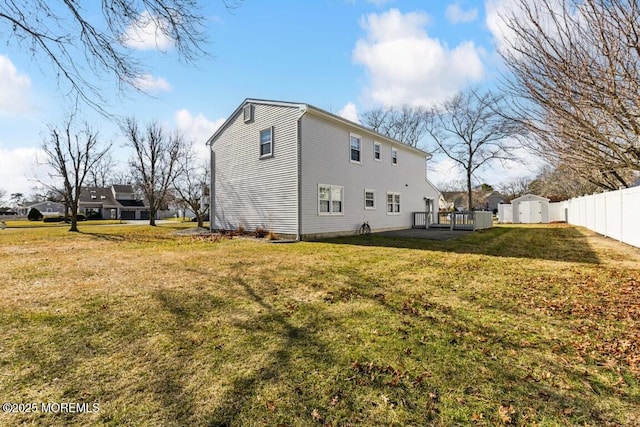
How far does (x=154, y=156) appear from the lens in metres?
29.1

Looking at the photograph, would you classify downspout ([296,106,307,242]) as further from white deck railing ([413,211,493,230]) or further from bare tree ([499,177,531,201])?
bare tree ([499,177,531,201])

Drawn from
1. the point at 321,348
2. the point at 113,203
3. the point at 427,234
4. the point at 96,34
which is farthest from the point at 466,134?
the point at 113,203

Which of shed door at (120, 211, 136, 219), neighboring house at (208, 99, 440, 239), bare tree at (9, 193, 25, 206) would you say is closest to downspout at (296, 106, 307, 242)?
neighboring house at (208, 99, 440, 239)

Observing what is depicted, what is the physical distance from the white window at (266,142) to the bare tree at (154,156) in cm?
1700

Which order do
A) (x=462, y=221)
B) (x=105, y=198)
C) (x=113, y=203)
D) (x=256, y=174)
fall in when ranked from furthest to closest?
1. (x=113, y=203)
2. (x=105, y=198)
3. (x=462, y=221)
4. (x=256, y=174)

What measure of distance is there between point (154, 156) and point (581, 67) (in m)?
31.5

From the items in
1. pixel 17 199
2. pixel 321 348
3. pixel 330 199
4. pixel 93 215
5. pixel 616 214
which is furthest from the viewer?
pixel 17 199

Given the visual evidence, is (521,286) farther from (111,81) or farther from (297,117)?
(297,117)

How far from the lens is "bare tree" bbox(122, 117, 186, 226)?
94.5 ft

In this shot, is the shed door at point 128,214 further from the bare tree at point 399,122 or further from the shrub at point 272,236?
the shrub at point 272,236

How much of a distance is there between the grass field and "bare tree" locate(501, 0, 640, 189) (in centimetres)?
276

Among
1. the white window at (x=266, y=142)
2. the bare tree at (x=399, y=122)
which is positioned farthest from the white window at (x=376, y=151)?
the bare tree at (x=399, y=122)

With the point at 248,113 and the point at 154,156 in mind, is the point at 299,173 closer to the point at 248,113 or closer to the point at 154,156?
the point at 248,113

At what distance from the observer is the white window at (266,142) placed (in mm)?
14683
